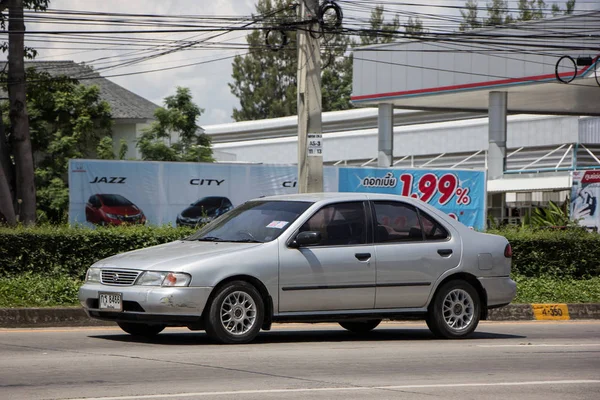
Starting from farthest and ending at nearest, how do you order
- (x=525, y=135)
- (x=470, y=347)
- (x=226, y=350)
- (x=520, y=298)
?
1. (x=525, y=135)
2. (x=520, y=298)
3. (x=470, y=347)
4. (x=226, y=350)

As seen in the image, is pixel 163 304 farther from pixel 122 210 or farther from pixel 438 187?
pixel 438 187

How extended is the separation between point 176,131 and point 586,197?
75.3 ft

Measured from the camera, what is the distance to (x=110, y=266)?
10438 mm

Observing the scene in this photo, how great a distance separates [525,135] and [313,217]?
4019cm

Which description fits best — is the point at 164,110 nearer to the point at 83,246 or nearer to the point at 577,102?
the point at 577,102

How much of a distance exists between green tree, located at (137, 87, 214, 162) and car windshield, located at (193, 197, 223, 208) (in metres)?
16.7

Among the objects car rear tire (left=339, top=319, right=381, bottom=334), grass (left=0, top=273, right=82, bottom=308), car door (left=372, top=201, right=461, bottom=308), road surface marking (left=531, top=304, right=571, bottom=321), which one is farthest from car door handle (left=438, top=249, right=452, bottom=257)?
grass (left=0, top=273, right=82, bottom=308)

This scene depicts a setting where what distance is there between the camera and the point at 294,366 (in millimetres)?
8953

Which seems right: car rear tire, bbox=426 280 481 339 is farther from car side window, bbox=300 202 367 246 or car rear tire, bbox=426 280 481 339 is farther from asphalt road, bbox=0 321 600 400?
car side window, bbox=300 202 367 246

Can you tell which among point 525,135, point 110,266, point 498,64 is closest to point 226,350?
point 110,266

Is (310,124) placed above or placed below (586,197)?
above

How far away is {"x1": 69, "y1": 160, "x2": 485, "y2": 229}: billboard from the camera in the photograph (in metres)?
26.3

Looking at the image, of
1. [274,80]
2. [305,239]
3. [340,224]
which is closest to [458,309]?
[340,224]

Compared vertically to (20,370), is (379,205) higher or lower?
higher
